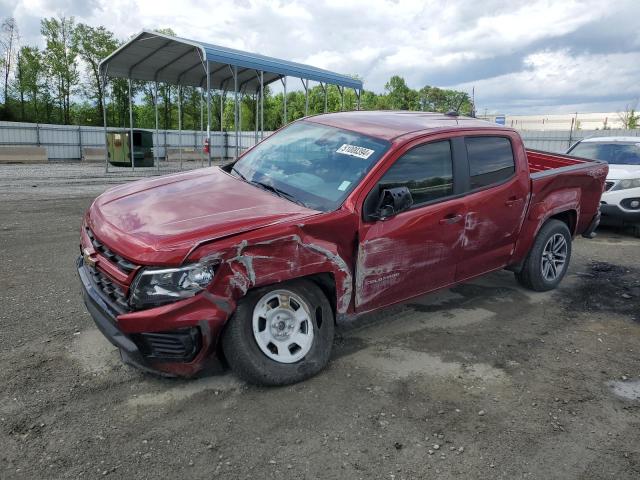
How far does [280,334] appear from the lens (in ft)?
10.3

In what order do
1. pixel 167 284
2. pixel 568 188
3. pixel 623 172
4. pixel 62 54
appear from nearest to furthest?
pixel 167 284
pixel 568 188
pixel 623 172
pixel 62 54

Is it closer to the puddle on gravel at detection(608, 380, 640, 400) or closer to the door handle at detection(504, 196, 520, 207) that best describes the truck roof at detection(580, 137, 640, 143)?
the door handle at detection(504, 196, 520, 207)

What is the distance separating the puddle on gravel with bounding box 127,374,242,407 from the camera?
2.99 meters

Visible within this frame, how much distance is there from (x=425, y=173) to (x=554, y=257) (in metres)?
2.44

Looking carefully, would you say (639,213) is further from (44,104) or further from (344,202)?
(44,104)

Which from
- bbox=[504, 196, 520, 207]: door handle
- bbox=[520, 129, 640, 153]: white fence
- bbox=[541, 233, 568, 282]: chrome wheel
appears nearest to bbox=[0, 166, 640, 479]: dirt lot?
bbox=[541, 233, 568, 282]: chrome wheel

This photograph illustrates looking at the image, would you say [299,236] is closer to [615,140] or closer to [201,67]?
[615,140]

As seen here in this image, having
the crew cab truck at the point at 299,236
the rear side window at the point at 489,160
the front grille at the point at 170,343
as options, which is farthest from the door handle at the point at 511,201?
the front grille at the point at 170,343

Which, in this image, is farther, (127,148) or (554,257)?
(127,148)

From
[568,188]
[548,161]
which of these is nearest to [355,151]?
[568,188]

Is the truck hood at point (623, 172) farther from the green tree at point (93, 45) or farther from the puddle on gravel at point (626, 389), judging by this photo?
the green tree at point (93, 45)

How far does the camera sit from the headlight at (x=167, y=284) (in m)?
2.71

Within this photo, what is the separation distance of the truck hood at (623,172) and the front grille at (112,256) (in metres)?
8.05

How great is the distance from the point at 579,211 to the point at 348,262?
3481 millimetres
